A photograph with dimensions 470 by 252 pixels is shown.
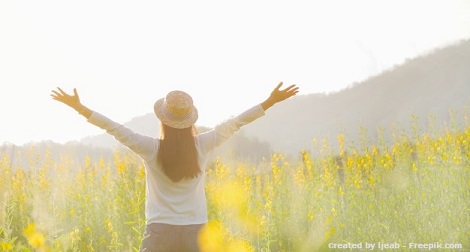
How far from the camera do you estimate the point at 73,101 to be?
3055 mm

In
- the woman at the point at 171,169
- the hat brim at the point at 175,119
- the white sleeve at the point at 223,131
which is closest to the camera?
the woman at the point at 171,169

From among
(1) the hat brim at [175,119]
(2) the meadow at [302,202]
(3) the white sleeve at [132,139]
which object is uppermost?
(1) the hat brim at [175,119]

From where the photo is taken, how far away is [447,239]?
5238 mm

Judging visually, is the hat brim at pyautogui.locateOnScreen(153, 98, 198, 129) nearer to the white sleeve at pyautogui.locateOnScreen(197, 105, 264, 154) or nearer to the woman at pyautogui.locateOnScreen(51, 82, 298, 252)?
the woman at pyautogui.locateOnScreen(51, 82, 298, 252)

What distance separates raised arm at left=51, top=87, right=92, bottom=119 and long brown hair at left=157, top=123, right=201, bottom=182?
18.2 inches

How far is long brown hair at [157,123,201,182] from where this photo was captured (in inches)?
112

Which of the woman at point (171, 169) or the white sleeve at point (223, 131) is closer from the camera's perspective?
the woman at point (171, 169)

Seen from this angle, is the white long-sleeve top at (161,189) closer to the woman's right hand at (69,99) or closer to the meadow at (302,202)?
the woman's right hand at (69,99)

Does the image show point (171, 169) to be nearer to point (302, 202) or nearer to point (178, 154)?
point (178, 154)

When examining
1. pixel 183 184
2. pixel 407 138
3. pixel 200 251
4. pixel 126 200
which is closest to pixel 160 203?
pixel 183 184

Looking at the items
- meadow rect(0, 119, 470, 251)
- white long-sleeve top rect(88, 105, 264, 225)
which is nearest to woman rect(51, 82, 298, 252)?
white long-sleeve top rect(88, 105, 264, 225)

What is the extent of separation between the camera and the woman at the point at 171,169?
284cm

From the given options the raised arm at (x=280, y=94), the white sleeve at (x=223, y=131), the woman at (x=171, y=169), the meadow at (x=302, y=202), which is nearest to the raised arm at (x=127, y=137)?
the woman at (x=171, y=169)

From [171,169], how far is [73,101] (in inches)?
29.0
